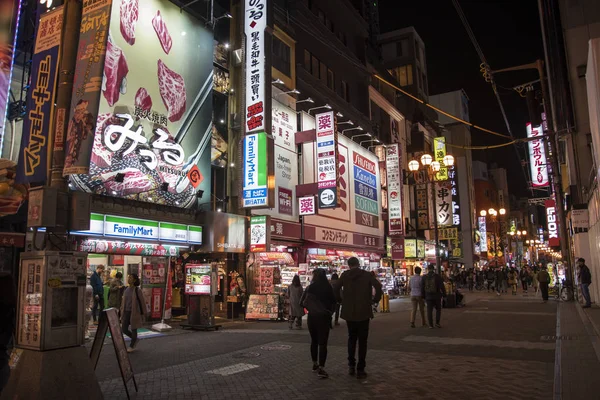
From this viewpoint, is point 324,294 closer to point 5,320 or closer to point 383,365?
point 383,365

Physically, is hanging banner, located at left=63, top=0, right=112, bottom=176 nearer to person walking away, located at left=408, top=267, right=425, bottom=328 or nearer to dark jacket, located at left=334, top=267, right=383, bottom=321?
dark jacket, located at left=334, top=267, right=383, bottom=321

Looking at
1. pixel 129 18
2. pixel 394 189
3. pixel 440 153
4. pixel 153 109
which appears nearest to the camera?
pixel 129 18

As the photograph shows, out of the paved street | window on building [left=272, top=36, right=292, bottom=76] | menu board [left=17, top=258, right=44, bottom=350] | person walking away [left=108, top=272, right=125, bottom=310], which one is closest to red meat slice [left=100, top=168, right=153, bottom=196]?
person walking away [left=108, top=272, right=125, bottom=310]

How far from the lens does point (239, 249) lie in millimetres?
18094

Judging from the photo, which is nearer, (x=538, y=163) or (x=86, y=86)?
(x=86, y=86)

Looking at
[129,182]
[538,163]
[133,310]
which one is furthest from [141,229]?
[538,163]

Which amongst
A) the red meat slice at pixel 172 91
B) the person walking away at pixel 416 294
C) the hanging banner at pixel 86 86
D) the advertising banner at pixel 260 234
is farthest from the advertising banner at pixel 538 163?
the hanging banner at pixel 86 86

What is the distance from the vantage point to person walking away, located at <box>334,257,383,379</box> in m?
7.86

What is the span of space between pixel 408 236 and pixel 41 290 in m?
36.1

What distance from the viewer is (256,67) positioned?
60.6ft

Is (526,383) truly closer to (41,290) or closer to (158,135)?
(41,290)

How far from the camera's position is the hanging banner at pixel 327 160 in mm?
22266

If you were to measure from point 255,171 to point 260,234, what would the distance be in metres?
2.46

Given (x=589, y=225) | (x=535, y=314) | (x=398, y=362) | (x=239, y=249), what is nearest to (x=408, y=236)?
(x=589, y=225)
